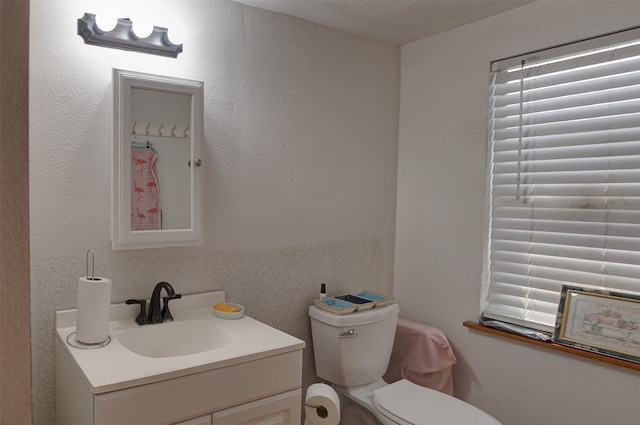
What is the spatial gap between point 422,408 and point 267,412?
0.65 m

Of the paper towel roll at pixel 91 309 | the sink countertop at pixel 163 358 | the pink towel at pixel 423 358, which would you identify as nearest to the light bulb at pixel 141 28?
the paper towel roll at pixel 91 309

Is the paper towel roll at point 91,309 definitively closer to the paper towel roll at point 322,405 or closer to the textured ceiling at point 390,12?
the paper towel roll at point 322,405

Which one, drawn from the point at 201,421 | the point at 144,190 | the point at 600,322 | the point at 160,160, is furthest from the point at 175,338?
the point at 600,322

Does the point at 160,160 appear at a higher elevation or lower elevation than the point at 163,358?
higher

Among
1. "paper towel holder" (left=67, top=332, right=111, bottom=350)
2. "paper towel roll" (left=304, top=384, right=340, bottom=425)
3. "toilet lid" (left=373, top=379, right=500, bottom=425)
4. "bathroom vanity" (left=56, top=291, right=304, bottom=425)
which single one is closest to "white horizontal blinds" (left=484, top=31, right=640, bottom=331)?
"toilet lid" (left=373, top=379, right=500, bottom=425)

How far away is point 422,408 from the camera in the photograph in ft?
5.94

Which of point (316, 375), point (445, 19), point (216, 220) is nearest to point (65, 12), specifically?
point (216, 220)

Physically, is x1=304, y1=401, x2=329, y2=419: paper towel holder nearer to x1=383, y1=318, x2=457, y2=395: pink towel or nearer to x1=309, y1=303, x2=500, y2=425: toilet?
x1=309, y1=303, x2=500, y2=425: toilet

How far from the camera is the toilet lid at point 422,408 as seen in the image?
5.66ft

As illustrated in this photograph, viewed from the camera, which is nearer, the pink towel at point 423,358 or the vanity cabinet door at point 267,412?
the vanity cabinet door at point 267,412

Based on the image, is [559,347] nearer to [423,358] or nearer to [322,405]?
[423,358]

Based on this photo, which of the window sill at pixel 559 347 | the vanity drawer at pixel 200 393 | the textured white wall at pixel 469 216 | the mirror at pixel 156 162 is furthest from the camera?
the textured white wall at pixel 469 216

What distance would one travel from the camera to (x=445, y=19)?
7.21 feet

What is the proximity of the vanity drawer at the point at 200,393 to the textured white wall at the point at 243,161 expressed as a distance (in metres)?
0.55
